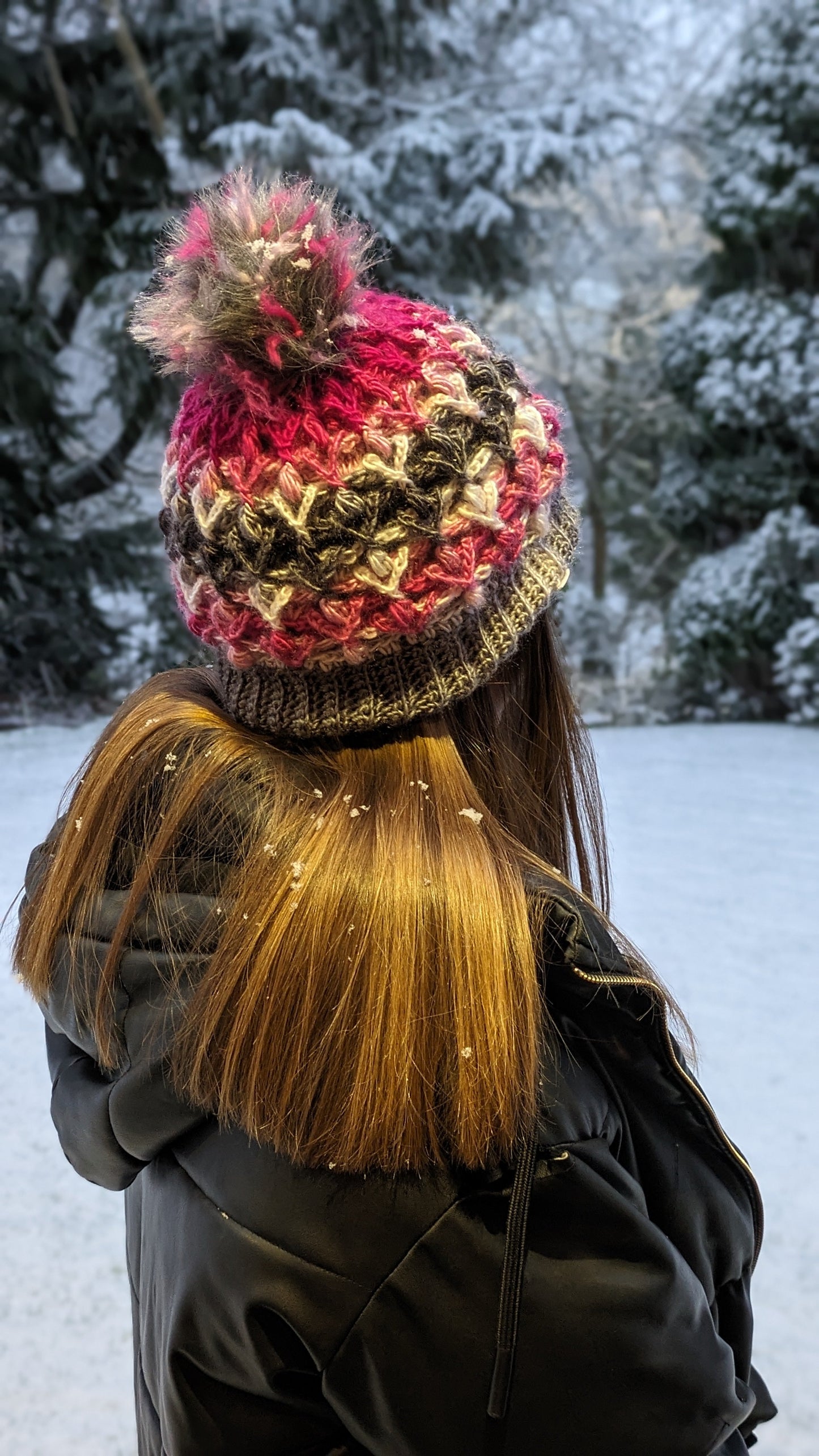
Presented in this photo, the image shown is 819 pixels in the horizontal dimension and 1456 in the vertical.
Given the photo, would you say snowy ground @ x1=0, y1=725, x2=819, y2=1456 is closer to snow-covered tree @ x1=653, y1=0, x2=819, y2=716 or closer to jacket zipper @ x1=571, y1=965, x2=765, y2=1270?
jacket zipper @ x1=571, y1=965, x2=765, y2=1270

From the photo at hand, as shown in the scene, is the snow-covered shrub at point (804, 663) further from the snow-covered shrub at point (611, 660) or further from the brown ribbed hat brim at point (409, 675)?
the brown ribbed hat brim at point (409, 675)

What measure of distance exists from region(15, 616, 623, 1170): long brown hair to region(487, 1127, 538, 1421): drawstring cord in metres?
0.01

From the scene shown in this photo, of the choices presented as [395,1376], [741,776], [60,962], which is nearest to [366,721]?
[60,962]

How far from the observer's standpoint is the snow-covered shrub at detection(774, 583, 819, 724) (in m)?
4.16

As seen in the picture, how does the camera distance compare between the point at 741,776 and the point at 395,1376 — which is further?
the point at 741,776

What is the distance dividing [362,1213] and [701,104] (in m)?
5.50

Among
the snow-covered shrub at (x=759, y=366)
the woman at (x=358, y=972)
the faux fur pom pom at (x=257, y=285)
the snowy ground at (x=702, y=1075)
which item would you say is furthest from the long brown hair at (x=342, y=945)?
the snow-covered shrub at (x=759, y=366)

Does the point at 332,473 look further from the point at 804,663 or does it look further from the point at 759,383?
the point at 759,383

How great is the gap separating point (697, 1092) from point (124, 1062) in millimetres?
353

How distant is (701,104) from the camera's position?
4867 mm

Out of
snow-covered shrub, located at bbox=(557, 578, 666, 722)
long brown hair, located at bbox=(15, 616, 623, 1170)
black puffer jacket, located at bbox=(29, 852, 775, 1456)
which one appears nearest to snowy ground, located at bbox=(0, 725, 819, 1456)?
black puffer jacket, located at bbox=(29, 852, 775, 1456)

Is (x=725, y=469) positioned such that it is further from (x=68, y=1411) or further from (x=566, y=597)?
(x=68, y=1411)

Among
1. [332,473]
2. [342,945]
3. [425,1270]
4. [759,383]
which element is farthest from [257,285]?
[759,383]

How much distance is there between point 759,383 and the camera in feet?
14.1
